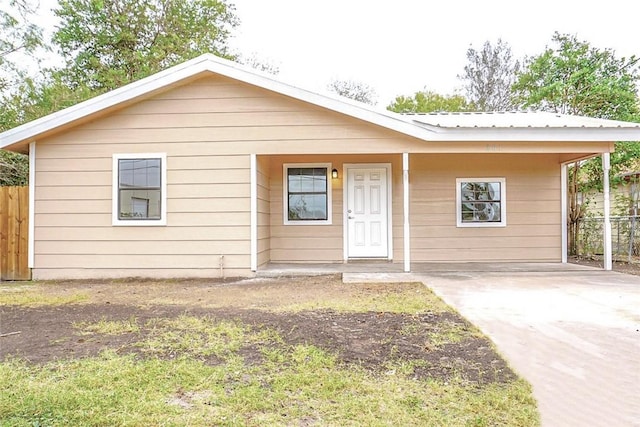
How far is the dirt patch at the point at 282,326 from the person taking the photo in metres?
2.87

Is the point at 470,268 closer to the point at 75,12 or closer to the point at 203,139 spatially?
the point at 203,139

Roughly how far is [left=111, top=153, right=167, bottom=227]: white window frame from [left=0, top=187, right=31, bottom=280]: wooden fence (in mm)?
1549

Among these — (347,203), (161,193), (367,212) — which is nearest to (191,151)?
(161,193)

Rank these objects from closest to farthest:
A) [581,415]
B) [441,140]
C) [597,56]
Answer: [581,415] → [441,140] → [597,56]

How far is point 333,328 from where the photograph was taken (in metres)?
3.68

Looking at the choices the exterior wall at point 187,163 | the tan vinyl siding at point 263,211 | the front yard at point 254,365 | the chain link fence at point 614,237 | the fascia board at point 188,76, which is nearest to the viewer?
the front yard at point 254,365

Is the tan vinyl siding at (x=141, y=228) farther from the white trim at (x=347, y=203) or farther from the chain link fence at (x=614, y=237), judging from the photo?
the chain link fence at (x=614, y=237)

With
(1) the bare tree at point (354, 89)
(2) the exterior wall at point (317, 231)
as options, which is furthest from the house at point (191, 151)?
(1) the bare tree at point (354, 89)

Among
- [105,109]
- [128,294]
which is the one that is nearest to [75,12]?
[105,109]

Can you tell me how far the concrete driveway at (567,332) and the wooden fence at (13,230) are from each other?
6.73m

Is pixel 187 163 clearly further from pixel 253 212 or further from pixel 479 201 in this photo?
pixel 479 201

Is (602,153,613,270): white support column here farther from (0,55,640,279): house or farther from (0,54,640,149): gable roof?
(0,54,640,149): gable roof

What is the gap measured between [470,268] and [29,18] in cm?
1002

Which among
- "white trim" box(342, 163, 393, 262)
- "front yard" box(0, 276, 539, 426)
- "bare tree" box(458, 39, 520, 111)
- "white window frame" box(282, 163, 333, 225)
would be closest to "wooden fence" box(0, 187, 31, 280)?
"front yard" box(0, 276, 539, 426)
